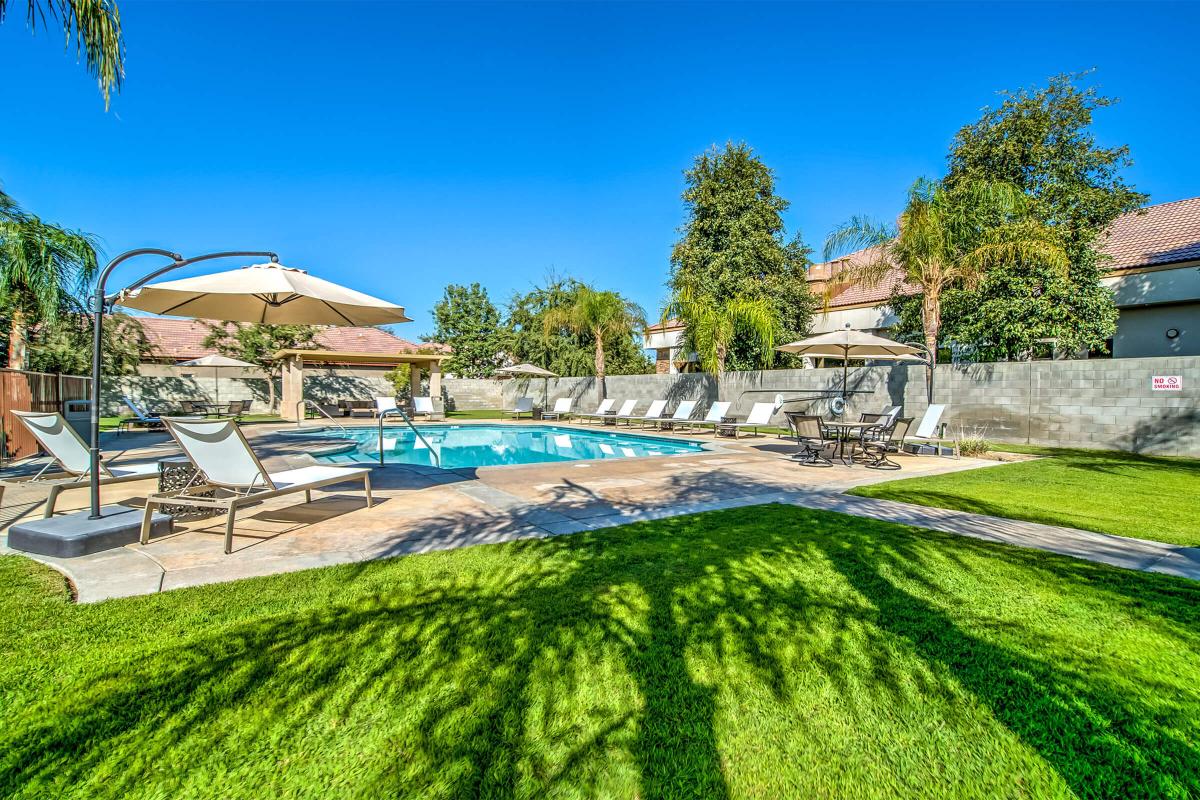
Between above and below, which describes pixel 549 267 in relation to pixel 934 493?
above

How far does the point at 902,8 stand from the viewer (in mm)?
13844

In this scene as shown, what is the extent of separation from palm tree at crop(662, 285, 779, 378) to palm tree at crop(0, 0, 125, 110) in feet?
46.0

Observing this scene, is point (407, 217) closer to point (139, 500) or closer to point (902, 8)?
point (902, 8)

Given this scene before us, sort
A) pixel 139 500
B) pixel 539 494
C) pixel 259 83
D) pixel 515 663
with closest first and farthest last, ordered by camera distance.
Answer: pixel 515 663, pixel 139 500, pixel 539 494, pixel 259 83

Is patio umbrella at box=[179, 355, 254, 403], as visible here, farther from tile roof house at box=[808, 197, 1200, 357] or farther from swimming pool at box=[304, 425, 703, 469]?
tile roof house at box=[808, 197, 1200, 357]

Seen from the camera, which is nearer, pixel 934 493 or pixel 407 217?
pixel 934 493

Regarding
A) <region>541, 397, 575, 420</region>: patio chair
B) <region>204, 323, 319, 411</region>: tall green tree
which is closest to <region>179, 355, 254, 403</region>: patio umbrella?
<region>204, 323, 319, 411</region>: tall green tree

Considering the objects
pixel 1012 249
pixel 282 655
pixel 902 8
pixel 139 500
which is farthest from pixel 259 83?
pixel 1012 249

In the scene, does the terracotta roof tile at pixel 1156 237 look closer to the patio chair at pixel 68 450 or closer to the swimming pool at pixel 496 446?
the swimming pool at pixel 496 446

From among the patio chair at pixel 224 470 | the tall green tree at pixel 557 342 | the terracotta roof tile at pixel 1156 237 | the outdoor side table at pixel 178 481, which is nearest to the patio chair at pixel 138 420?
the outdoor side table at pixel 178 481

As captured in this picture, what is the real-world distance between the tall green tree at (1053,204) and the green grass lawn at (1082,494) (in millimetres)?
6439

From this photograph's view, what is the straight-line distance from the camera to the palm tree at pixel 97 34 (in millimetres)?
4703

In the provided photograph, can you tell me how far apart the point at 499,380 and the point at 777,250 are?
54.2 feet

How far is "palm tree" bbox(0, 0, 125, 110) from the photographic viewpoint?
15.4 ft
